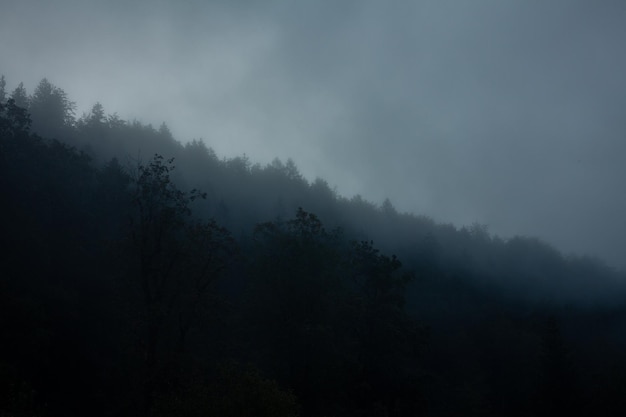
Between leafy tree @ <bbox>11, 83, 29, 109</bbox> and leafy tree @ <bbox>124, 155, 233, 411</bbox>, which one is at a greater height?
leafy tree @ <bbox>11, 83, 29, 109</bbox>

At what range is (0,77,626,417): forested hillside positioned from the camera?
31344mm

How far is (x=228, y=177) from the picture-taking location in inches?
3930

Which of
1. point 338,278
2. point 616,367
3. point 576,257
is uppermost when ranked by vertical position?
point 576,257

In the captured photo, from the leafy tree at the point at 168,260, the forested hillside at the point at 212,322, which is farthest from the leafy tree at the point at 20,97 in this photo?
the leafy tree at the point at 168,260

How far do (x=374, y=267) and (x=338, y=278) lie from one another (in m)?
5.54

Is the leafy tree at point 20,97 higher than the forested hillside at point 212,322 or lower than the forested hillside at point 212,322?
higher

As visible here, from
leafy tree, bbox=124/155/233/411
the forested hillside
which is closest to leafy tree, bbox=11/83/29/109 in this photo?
the forested hillside

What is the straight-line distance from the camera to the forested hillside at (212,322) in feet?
→ 103

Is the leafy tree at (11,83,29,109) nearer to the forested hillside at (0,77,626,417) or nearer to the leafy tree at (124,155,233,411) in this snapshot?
the forested hillside at (0,77,626,417)

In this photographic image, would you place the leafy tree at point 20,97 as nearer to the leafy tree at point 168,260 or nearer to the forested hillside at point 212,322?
the forested hillside at point 212,322

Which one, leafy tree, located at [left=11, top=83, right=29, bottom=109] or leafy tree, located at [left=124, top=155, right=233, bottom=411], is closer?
leafy tree, located at [left=124, top=155, right=233, bottom=411]

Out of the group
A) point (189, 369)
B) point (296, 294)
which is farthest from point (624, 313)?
point (189, 369)

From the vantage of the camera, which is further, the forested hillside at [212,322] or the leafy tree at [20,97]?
the leafy tree at [20,97]

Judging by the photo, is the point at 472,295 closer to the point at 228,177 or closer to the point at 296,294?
the point at 228,177
